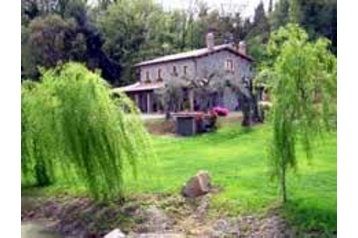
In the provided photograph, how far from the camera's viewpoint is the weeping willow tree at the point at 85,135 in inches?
96.1

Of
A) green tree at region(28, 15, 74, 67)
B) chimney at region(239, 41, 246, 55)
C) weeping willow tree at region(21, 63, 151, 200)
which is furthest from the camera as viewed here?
weeping willow tree at region(21, 63, 151, 200)

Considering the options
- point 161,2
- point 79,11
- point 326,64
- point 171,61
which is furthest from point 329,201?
point 79,11

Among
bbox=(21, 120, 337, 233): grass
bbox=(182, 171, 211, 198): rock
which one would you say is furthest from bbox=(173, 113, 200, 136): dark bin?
bbox=(182, 171, 211, 198): rock

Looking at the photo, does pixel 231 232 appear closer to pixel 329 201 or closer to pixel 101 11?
pixel 329 201

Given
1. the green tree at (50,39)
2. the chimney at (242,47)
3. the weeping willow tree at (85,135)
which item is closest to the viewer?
the green tree at (50,39)

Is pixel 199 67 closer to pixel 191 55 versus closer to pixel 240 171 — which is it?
pixel 191 55

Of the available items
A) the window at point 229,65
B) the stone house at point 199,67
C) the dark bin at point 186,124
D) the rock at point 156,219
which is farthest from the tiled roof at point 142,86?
the rock at point 156,219

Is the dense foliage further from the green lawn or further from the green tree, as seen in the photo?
the green lawn

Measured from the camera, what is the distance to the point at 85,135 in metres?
2.57

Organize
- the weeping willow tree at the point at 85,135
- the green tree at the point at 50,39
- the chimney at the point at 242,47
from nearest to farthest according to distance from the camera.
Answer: the green tree at the point at 50,39 → the chimney at the point at 242,47 → the weeping willow tree at the point at 85,135

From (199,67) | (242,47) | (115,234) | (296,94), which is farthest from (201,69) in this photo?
(115,234)

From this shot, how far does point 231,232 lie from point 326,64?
673mm

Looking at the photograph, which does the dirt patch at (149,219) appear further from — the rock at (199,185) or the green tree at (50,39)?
the green tree at (50,39)

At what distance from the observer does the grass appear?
224 centimetres
